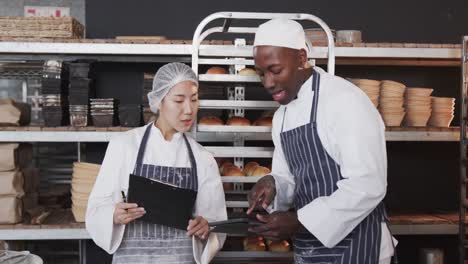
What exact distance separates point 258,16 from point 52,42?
130 centimetres

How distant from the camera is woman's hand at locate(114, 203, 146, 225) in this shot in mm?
2367

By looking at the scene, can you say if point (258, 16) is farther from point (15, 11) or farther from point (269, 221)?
point (15, 11)

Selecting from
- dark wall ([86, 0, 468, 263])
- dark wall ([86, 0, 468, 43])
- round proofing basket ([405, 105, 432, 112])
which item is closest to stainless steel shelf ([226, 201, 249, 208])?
round proofing basket ([405, 105, 432, 112])

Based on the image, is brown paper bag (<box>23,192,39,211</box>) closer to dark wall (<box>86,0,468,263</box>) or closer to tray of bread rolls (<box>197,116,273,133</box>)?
dark wall (<box>86,0,468,263</box>)

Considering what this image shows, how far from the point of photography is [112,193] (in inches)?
98.6

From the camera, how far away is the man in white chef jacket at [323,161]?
6.75ft

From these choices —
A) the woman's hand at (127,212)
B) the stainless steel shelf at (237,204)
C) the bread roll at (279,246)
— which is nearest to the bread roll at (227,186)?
the stainless steel shelf at (237,204)

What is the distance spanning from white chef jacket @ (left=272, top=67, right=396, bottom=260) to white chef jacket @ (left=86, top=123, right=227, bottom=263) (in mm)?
615

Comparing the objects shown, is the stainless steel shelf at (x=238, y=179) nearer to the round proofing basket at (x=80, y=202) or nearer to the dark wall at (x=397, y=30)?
the round proofing basket at (x=80, y=202)

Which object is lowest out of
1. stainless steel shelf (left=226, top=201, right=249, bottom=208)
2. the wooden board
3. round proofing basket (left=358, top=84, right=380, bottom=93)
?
the wooden board

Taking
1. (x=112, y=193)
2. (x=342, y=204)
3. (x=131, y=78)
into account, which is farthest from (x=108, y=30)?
(x=342, y=204)

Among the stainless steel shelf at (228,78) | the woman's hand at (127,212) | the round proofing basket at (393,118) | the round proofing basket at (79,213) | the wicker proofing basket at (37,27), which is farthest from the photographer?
the round proofing basket at (393,118)

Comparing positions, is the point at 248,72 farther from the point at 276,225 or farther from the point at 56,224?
the point at 56,224

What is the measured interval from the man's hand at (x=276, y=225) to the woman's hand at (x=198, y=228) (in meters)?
0.39
